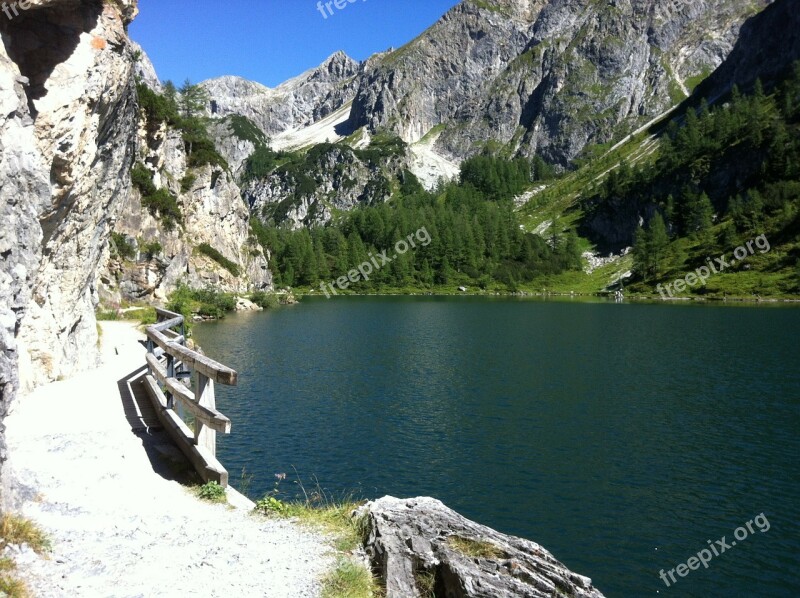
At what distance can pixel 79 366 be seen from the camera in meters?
20.2

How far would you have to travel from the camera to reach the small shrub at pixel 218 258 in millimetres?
113688

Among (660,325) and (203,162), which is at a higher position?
(203,162)

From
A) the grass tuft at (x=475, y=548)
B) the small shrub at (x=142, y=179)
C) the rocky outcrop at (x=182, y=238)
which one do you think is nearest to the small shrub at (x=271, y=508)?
the grass tuft at (x=475, y=548)

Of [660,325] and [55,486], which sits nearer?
[55,486]

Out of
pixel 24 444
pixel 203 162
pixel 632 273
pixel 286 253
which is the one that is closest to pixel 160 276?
pixel 203 162

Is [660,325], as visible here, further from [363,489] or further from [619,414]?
[363,489]

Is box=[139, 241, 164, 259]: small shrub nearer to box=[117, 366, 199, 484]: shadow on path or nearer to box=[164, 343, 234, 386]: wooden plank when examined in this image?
box=[117, 366, 199, 484]: shadow on path

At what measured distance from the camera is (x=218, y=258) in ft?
383

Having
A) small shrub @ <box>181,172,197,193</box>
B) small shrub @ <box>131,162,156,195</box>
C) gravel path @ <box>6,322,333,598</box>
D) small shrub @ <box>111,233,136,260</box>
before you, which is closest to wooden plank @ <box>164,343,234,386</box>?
gravel path @ <box>6,322,333,598</box>

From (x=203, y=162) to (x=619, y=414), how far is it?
106709 millimetres

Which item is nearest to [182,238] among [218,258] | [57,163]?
[218,258]

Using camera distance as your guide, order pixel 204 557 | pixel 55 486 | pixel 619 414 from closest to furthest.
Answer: pixel 204 557, pixel 55 486, pixel 619 414

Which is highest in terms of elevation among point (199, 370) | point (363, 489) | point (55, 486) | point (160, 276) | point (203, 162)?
point (203, 162)

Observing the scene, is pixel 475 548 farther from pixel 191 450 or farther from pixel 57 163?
pixel 57 163
